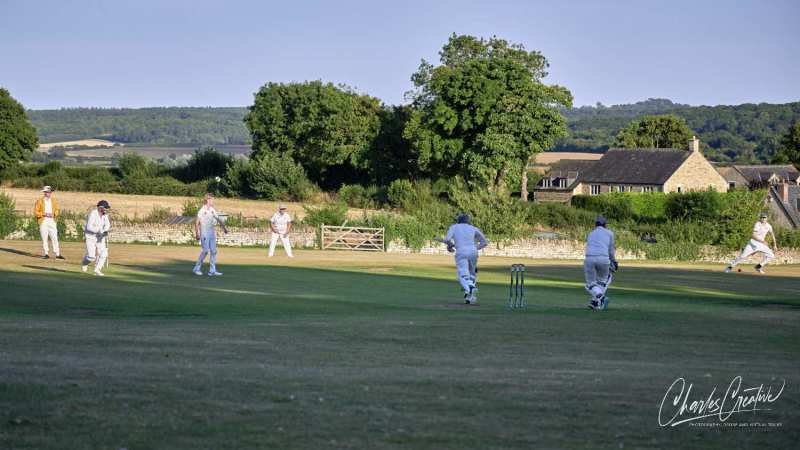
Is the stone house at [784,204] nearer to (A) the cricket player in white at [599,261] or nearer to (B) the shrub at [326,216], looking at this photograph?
(B) the shrub at [326,216]

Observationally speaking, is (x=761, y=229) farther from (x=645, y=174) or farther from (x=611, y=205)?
(x=645, y=174)

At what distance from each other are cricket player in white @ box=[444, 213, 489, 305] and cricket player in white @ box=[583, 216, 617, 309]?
2.34m

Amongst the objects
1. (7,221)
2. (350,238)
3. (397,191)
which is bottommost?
(350,238)

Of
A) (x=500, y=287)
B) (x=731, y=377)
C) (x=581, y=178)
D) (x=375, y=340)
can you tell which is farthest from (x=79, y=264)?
(x=581, y=178)

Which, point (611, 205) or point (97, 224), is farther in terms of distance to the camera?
point (611, 205)

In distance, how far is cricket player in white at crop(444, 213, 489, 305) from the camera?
23.1 metres

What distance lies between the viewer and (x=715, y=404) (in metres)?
10.8

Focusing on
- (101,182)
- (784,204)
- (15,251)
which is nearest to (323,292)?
(15,251)

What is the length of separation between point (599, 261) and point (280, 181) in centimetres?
7669

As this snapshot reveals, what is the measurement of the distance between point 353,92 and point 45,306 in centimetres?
9386

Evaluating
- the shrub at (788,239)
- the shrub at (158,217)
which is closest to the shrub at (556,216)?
the shrub at (788,239)

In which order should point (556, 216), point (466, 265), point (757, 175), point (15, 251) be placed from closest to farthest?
1. point (466, 265)
2. point (15, 251)
3. point (556, 216)
4. point (757, 175)

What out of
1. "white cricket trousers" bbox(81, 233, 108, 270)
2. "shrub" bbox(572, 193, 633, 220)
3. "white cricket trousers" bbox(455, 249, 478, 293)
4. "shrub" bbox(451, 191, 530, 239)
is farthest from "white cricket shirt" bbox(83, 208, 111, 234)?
"shrub" bbox(572, 193, 633, 220)

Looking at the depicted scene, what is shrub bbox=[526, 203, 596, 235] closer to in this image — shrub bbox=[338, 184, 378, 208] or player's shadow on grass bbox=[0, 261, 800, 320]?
shrub bbox=[338, 184, 378, 208]
